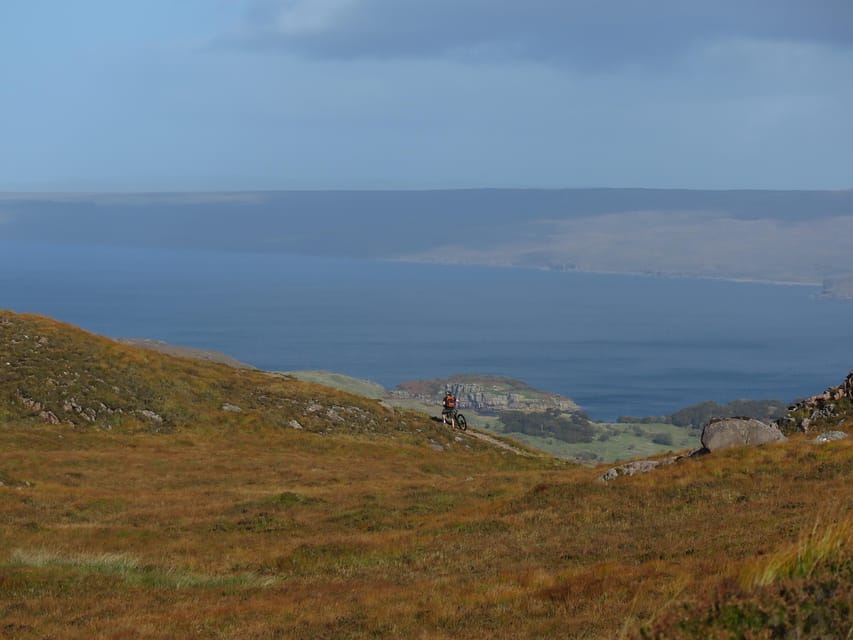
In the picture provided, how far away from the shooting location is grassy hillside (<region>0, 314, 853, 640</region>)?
12.3 metres

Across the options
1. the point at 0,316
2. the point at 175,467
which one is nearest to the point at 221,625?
the point at 175,467

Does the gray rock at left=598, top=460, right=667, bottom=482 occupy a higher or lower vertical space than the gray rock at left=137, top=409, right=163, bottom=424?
higher

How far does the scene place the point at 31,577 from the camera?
18641 mm

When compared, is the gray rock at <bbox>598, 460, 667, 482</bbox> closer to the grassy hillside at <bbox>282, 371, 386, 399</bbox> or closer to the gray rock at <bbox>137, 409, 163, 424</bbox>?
the gray rock at <bbox>137, 409, 163, 424</bbox>

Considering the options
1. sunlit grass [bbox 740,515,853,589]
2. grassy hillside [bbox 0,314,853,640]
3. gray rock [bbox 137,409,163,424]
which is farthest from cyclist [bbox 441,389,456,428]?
sunlit grass [bbox 740,515,853,589]

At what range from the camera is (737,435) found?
33281mm

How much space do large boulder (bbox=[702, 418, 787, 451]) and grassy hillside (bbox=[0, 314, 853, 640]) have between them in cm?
155

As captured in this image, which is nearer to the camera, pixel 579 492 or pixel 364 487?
pixel 579 492

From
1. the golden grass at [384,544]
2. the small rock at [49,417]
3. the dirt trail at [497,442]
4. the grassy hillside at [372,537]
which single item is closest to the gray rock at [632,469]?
the grassy hillside at [372,537]

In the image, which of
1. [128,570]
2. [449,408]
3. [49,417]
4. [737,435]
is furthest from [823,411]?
[49,417]

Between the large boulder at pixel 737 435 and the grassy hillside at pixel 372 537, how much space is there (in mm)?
1550

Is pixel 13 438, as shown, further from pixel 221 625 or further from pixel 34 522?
pixel 221 625

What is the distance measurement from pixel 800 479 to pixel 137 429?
3608cm

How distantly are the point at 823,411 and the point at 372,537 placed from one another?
77.9 feet
